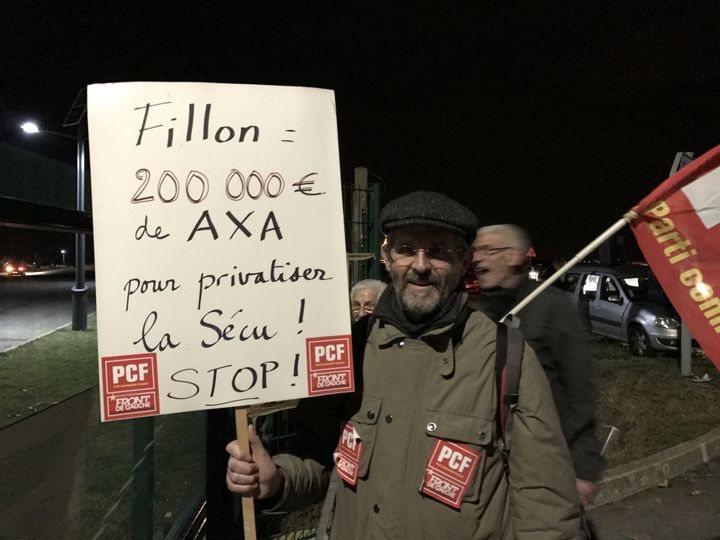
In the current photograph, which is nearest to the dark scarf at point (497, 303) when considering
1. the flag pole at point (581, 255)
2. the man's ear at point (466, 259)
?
the flag pole at point (581, 255)

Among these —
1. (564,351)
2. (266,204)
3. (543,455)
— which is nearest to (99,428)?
(266,204)

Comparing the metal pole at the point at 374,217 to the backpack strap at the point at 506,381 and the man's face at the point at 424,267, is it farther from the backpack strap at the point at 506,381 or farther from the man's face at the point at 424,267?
the backpack strap at the point at 506,381

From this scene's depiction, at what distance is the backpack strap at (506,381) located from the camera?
1608 mm

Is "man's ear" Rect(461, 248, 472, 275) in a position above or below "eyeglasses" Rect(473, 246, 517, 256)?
below

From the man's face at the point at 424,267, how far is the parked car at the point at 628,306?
8564 millimetres

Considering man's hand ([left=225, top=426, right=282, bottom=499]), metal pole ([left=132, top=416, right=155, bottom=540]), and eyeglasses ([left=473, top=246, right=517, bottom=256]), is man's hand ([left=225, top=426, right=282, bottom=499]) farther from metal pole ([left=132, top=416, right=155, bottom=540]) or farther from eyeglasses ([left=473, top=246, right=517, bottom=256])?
eyeglasses ([left=473, top=246, right=517, bottom=256])

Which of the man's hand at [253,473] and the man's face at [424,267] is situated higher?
the man's face at [424,267]

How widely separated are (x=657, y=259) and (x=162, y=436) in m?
2.38

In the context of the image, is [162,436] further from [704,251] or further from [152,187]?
[704,251]

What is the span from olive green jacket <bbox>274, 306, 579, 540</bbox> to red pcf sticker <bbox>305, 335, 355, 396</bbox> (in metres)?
0.14

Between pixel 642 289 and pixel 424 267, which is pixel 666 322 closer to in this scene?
pixel 642 289

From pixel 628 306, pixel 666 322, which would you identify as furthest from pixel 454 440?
pixel 628 306

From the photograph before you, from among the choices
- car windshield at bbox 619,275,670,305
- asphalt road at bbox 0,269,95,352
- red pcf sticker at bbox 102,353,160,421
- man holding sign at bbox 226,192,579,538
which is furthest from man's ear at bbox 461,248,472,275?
car windshield at bbox 619,275,670,305

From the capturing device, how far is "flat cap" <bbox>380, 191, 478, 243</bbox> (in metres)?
1.71
